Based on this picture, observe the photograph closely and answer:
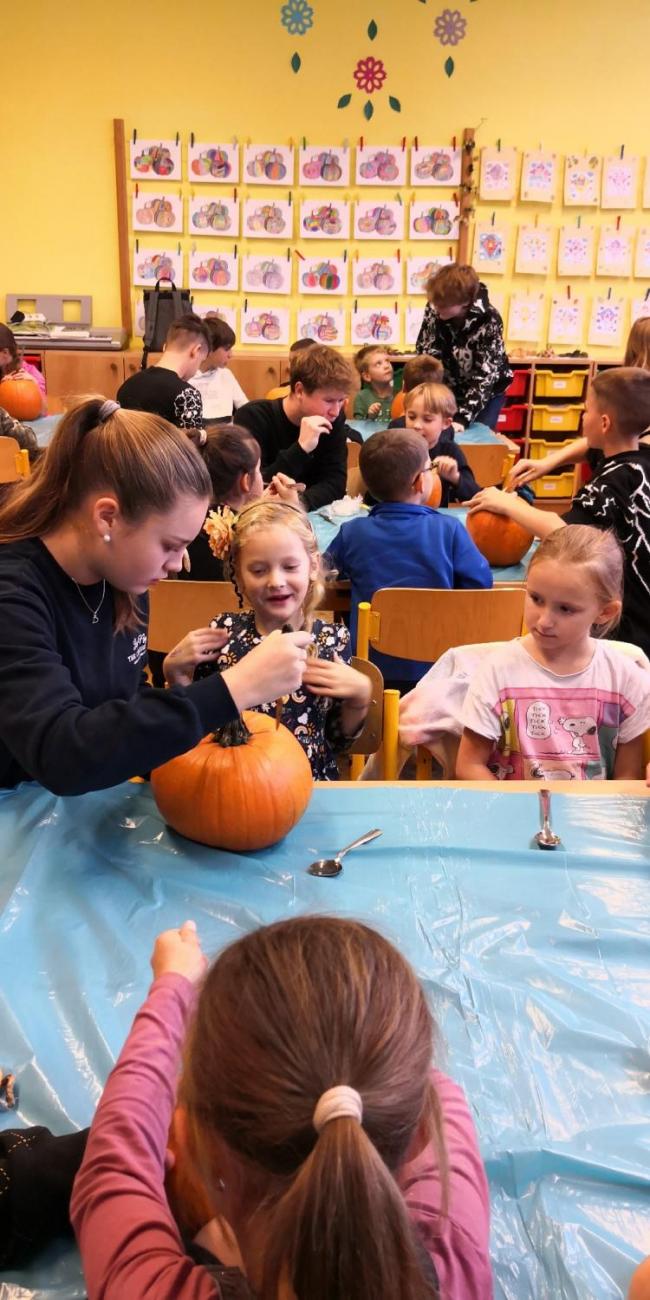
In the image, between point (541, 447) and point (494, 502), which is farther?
point (541, 447)

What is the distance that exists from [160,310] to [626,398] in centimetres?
410

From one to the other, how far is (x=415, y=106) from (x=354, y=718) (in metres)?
5.93

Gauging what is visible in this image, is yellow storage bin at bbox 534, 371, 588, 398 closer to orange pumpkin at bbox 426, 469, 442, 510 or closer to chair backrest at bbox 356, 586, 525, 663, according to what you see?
A: orange pumpkin at bbox 426, 469, 442, 510

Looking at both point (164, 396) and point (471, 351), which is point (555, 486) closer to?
point (471, 351)

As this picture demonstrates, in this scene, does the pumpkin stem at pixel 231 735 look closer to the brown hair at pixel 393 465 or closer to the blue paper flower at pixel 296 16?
the brown hair at pixel 393 465

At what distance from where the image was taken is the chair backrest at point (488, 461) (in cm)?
412

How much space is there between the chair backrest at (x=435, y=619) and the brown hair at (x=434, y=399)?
157 centimetres

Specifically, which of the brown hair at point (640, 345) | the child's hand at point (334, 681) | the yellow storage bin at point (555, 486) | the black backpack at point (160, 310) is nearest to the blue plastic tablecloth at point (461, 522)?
the brown hair at point (640, 345)

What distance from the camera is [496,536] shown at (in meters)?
2.95

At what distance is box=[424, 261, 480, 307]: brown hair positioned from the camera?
4.32 meters

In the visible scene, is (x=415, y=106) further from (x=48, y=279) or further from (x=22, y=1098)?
(x=22, y=1098)

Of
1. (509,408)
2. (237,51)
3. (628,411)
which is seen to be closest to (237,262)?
(237,51)

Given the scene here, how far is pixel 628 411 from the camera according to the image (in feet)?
7.87

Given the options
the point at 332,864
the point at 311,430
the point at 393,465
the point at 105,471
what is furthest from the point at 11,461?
the point at 332,864
